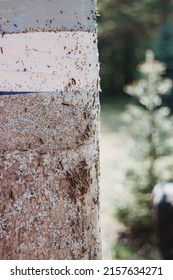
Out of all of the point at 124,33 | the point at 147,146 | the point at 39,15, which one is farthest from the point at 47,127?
the point at 124,33

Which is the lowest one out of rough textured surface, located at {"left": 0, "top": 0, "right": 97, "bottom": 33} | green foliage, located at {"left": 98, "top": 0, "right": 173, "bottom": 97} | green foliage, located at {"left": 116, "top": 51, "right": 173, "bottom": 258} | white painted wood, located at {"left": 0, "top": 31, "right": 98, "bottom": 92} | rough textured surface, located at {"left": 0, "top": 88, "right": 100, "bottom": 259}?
rough textured surface, located at {"left": 0, "top": 88, "right": 100, "bottom": 259}

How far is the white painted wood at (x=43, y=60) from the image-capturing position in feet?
4.57

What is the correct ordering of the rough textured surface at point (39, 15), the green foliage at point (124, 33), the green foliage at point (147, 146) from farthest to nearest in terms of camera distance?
the green foliage at point (124, 33) < the green foliage at point (147, 146) < the rough textured surface at point (39, 15)

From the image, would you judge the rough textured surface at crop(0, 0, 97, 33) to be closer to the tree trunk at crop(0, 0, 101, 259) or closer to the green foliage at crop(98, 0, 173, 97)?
the tree trunk at crop(0, 0, 101, 259)

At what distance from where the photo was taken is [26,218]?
1496mm

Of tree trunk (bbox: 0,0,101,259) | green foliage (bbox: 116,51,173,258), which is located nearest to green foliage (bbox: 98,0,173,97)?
green foliage (bbox: 116,51,173,258)

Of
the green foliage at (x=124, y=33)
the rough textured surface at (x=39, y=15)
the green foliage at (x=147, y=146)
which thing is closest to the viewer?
the rough textured surface at (x=39, y=15)

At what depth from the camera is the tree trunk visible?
140 centimetres

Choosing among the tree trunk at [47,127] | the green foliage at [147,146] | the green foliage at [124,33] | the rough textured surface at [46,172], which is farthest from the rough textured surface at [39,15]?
the green foliage at [124,33]

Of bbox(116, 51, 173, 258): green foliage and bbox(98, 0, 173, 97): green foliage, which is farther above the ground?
bbox(98, 0, 173, 97): green foliage

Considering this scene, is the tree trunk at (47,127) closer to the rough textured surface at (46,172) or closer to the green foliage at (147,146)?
the rough textured surface at (46,172)
